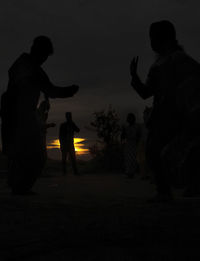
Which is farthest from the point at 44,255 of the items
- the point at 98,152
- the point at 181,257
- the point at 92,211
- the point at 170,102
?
the point at 98,152

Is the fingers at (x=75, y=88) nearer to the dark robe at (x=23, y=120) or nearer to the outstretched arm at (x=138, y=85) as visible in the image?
the dark robe at (x=23, y=120)

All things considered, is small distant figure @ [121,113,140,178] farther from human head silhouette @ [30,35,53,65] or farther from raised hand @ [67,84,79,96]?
raised hand @ [67,84,79,96]

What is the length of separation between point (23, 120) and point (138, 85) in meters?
1.70

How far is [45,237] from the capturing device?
96.7 inches

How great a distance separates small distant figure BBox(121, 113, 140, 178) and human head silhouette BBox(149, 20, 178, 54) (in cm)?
791

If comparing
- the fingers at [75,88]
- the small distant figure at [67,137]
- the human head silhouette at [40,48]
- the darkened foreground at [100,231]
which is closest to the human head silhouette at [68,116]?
the small distant figure at [67,137]

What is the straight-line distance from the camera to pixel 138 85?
389 cm

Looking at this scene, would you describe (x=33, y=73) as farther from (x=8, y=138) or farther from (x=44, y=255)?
(x=44, y=255)

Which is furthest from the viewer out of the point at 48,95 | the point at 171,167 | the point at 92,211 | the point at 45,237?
the point at 48,95

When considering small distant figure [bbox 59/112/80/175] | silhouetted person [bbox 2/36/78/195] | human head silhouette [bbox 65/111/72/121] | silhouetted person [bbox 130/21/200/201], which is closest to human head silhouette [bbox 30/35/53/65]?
silhouetted person [bbox 2/36/78/195]

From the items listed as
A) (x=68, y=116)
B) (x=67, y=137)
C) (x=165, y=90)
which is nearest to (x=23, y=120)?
(x=165, y=90)

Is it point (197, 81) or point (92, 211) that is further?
point (197, 81)

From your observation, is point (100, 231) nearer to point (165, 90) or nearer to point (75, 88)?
point (165, 90)

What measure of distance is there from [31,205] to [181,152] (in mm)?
1591
